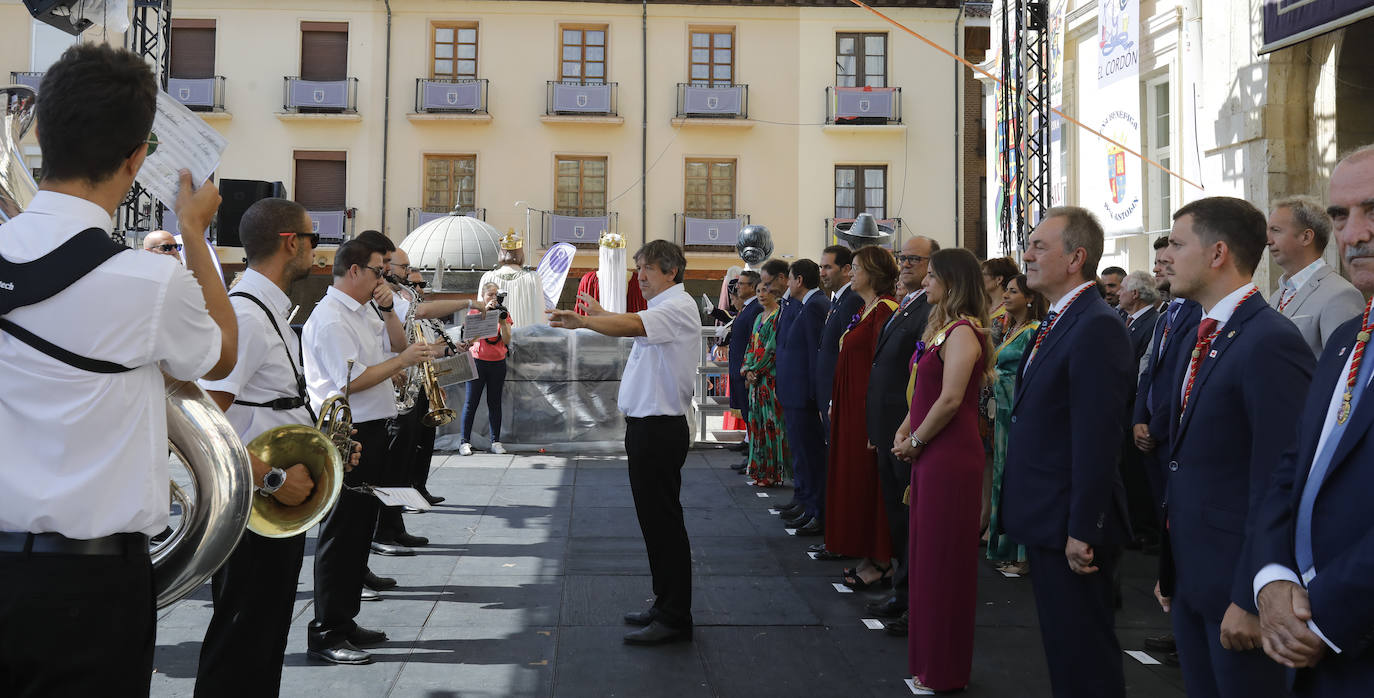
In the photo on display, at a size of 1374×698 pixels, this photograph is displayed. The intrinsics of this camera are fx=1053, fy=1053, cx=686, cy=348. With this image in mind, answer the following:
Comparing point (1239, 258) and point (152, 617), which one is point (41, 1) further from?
point (1239, 258)

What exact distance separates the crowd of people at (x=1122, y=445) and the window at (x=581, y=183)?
75.3 ft

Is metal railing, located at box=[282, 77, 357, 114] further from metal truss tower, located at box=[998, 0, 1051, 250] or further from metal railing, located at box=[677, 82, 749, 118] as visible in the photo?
metal truss tower, located at box=[998, 0, 1051, 250]

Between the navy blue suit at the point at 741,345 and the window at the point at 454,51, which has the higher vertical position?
the window at the point at 454,51

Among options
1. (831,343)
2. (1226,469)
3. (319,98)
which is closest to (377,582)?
(831,343)

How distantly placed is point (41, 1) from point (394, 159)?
783 inches

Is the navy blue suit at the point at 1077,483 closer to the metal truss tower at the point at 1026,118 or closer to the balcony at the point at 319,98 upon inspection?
the metal truss tower at the point at 1026,118

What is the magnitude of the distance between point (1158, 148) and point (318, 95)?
21.7 metres

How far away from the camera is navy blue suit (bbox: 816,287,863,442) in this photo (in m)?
7.25

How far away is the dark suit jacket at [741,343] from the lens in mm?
10672

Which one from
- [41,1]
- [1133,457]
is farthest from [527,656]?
[41,1]

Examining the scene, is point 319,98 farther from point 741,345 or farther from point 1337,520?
point 1337,520

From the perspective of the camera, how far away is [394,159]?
28.6 metres

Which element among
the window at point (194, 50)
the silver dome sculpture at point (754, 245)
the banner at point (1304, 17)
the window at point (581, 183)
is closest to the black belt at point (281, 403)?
the banner at point (1304, 17)

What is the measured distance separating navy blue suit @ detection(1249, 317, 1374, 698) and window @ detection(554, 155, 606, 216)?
27.4 metres
